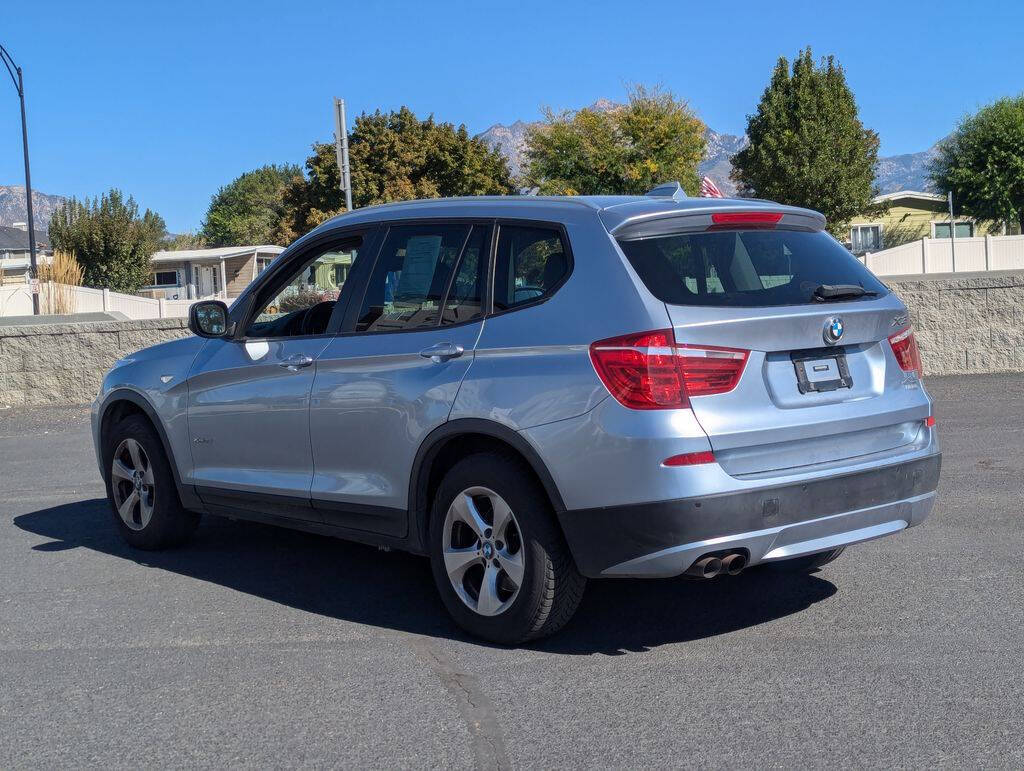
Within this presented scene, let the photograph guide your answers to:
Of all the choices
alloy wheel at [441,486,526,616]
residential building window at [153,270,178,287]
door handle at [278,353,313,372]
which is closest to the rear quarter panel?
alloy wheel at [441,486,526,616]

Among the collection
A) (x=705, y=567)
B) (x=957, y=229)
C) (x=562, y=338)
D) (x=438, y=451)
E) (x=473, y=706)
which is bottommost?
(x=473, y=706)

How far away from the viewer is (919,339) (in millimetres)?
13633

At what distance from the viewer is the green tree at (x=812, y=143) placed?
163ft

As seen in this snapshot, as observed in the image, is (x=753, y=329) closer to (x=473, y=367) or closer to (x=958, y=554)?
(x=473, y=367)

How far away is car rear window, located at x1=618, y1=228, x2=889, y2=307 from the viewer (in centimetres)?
446

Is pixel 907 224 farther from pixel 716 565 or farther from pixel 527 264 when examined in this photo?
pixel 716 565

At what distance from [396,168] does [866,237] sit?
75.9 ft

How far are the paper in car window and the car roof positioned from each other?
129 mm

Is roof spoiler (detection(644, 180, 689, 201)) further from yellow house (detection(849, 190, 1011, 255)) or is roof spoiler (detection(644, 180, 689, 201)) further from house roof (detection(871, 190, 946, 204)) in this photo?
house roof (detection(871, 190, 946, 204))

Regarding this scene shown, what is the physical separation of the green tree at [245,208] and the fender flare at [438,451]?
11368 cm

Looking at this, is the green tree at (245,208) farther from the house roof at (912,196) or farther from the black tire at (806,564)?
the black tire at (806,564)

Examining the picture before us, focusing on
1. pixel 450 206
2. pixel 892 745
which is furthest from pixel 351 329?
pixel 892 745

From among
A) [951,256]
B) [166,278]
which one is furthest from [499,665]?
[166,278]

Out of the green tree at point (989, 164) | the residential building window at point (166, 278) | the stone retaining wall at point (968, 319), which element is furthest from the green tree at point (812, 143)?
the stone retaining wall at point (968, 319)
